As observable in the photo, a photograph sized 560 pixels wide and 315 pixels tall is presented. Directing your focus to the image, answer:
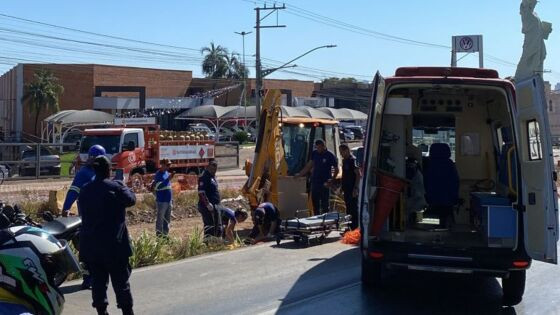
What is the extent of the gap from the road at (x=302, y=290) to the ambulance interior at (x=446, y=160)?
2.26 feet

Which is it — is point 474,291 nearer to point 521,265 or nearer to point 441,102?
point 521,265

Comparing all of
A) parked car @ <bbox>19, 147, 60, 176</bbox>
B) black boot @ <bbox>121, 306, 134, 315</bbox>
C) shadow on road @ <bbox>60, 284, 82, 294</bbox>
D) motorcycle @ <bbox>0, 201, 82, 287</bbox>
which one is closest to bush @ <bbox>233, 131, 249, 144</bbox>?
parked car @ <bbox>19, 147, 60, 176</bbox>

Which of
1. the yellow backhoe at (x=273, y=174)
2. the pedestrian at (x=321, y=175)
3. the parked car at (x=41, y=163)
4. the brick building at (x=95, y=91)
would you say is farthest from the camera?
the brick building at (x=95, y=91)

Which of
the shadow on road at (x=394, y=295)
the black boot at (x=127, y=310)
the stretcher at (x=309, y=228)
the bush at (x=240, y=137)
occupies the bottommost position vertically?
the shadow on road at (x=394, y=295)

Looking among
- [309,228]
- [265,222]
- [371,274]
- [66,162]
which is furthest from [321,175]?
[66,162]

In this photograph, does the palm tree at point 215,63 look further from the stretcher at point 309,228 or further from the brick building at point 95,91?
the stretcher at point 309,228

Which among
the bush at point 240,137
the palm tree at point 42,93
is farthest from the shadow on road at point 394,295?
the palm tree at point 42,93

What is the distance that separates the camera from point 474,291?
337 inches

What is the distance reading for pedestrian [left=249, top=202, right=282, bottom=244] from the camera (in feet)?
43.2

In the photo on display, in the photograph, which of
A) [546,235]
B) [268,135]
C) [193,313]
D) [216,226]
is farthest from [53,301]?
[268,135]

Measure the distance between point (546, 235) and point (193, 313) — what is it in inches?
148

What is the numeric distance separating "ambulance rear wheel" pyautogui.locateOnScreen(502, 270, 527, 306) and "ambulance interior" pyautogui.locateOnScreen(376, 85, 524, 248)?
1.60ft

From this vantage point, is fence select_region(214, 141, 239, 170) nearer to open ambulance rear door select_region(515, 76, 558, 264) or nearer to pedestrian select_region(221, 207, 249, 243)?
pedestrian select_region(221, 207, 249, 243)

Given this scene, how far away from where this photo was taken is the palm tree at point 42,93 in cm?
6153
